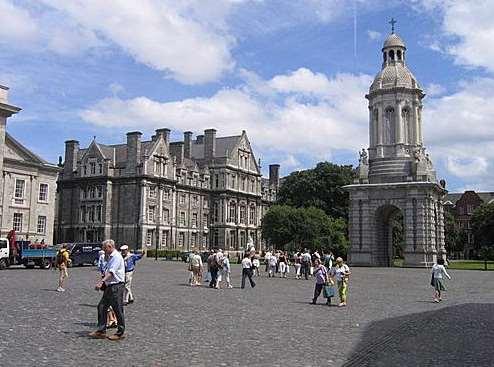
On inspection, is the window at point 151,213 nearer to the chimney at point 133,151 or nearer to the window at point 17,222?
the chimney at point 133,151

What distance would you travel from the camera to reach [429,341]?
13133 mm

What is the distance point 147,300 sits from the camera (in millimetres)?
19953

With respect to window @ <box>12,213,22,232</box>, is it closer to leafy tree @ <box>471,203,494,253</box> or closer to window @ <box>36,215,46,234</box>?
window @ <box>36,215,46,234</box>

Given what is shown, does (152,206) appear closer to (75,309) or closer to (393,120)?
(393,120)

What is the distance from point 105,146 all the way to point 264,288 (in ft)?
207

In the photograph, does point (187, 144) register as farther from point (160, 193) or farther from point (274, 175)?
point (274, 175)

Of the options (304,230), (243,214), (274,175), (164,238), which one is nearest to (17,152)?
(164,238)

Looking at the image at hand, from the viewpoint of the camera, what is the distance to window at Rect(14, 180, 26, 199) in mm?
56719

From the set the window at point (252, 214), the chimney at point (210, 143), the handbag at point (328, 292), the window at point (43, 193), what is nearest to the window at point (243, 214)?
the window at point (252, 214)

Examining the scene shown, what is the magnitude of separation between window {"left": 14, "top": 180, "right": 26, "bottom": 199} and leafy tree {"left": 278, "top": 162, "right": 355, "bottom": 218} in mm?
36928

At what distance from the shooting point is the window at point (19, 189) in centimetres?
5672

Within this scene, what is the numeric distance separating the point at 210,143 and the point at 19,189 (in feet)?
142

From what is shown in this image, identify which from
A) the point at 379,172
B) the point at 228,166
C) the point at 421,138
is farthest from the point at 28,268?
the point at 228,166

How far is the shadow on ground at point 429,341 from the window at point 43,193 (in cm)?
4902
